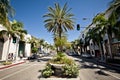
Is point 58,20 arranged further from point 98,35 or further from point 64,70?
point 64,70

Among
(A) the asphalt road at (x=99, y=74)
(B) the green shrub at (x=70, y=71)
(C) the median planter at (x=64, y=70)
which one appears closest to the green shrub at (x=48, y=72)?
(C) the median planter at (x=64, y=70)

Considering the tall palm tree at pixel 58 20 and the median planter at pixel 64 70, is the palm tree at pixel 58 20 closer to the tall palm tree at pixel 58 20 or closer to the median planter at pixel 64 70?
the tall palm tree at pixel 58 20

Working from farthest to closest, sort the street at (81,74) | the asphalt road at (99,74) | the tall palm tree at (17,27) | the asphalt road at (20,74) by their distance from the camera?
1. the tall palm tree at (17,27)
2. the asphalt road at (20,74)
3. the street at (81,74)
4. the asphalt road at (99,74)

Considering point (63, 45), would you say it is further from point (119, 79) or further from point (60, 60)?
point (119, 79)

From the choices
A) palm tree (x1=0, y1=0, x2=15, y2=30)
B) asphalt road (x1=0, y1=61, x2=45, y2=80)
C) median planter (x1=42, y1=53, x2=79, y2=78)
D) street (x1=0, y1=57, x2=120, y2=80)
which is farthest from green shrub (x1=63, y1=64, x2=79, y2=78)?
palm tree (x1=0, y1=0, x2=15, y2=30)

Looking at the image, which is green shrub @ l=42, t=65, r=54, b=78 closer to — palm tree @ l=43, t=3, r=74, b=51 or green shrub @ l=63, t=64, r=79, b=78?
green shrub @ l=63, t=64, r=79, b=78

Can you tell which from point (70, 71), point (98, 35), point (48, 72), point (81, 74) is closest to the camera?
point (70, 71)

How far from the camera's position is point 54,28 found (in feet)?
113

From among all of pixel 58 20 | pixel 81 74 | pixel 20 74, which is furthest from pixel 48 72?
pixel 58 20

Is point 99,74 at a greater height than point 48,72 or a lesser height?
lesser

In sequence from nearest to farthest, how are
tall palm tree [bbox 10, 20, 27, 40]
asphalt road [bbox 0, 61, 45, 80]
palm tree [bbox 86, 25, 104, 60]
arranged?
asphalt road [bbox 0, 61, 45, 80], palm tree [bbox 86, 25, 104, 60], tall palm tree [bbox 10, 20, 27, 40]

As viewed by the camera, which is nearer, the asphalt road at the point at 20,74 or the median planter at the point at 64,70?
the median planter at the point at 64,70

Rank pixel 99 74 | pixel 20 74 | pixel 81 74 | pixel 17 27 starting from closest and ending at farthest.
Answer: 1. pixel 99 74
2. pixel 81 74
3. pixel 20 74
4. pixel 17 27

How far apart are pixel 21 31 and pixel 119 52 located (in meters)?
25.3
